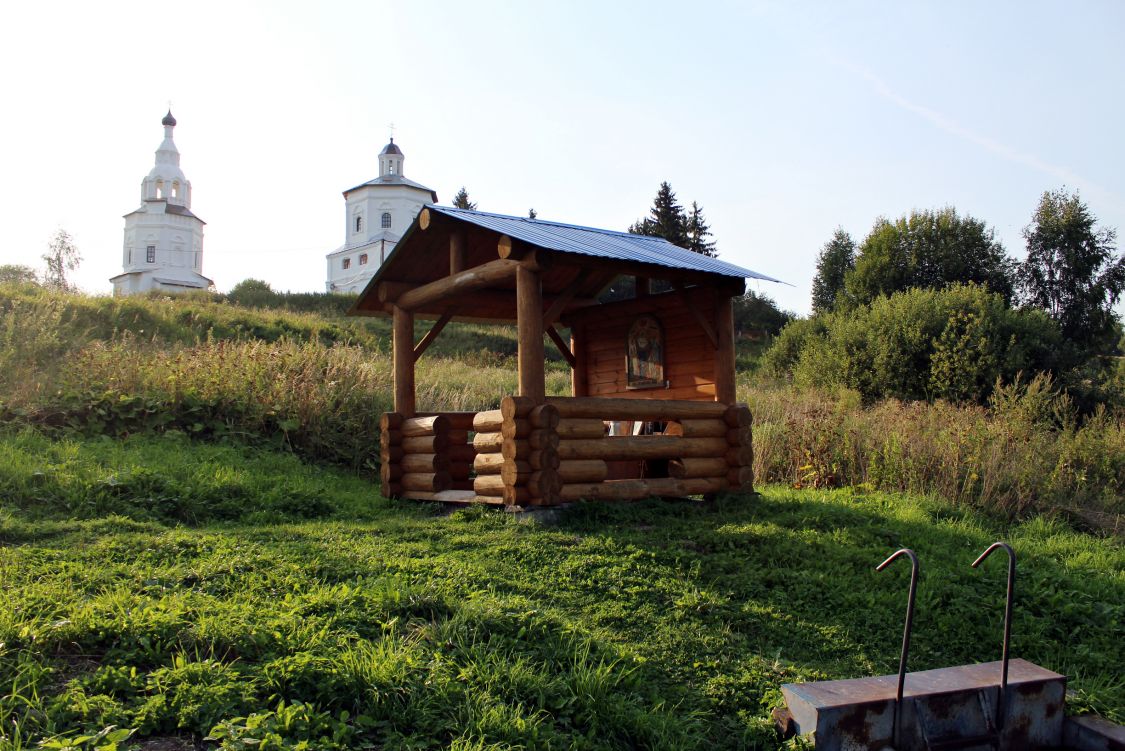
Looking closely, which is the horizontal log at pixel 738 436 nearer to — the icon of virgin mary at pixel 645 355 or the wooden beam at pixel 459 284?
the icon of virgin mary at pixel 645 355

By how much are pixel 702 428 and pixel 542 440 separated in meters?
2.06

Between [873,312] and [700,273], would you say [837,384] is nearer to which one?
[873,312]

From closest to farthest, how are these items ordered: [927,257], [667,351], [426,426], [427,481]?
[427,481]
[426,426]
[667,351]
[927,257]

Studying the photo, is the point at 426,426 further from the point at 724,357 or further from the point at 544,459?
the point at 724,357

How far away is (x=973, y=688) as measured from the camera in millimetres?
4383

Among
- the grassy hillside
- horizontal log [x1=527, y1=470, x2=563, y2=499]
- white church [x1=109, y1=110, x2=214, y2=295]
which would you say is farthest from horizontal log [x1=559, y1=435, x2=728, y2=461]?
white church [x1=109, y1=110, x2=214, y2=295]

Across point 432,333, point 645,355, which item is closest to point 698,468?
point 645,355

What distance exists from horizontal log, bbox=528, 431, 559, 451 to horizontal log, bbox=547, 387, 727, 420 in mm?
322

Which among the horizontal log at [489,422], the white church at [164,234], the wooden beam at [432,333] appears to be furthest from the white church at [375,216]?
the horizontal log at [489,422]

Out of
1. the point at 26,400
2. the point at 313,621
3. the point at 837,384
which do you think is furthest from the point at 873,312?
the point at 313,621

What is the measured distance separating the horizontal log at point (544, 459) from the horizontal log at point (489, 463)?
1.20ft

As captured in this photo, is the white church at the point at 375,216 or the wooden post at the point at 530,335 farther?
the white church at the point at 375,216

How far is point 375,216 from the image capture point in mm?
58688

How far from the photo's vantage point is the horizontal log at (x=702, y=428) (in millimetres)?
9188
